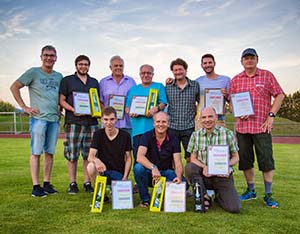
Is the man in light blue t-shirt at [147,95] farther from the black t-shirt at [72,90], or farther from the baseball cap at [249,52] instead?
the baseball cap at [249,52]

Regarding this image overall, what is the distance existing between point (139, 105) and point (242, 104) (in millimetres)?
1420

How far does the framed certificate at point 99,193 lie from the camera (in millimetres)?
4281

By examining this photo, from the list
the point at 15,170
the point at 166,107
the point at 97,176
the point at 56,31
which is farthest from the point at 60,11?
the point at 97,176

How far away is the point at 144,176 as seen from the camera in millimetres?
4512

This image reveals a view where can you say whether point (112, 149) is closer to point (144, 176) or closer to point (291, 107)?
point (144, 176)

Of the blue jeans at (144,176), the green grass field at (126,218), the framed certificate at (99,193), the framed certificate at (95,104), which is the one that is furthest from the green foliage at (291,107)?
the framed certificate at (99,193)

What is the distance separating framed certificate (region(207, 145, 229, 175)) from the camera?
14.0 feet

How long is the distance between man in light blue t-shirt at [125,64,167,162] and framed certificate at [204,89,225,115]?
595mm

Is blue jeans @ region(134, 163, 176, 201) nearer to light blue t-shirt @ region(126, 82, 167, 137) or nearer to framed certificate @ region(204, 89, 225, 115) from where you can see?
light blue t-shirt @ region(126, 82, 167, 137)

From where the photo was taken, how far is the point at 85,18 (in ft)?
43.1

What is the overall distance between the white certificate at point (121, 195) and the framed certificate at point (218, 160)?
3.31ft

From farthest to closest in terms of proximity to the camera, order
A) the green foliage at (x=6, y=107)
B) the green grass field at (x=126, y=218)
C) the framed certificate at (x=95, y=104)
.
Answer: the green foliage at (x=6, y=107) < the framed certificate at (x=95, y=104) < the green grass field at (x=126, y=218)

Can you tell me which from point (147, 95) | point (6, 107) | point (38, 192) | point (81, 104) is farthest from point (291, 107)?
point (38, 192)

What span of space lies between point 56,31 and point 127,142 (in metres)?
9.29
